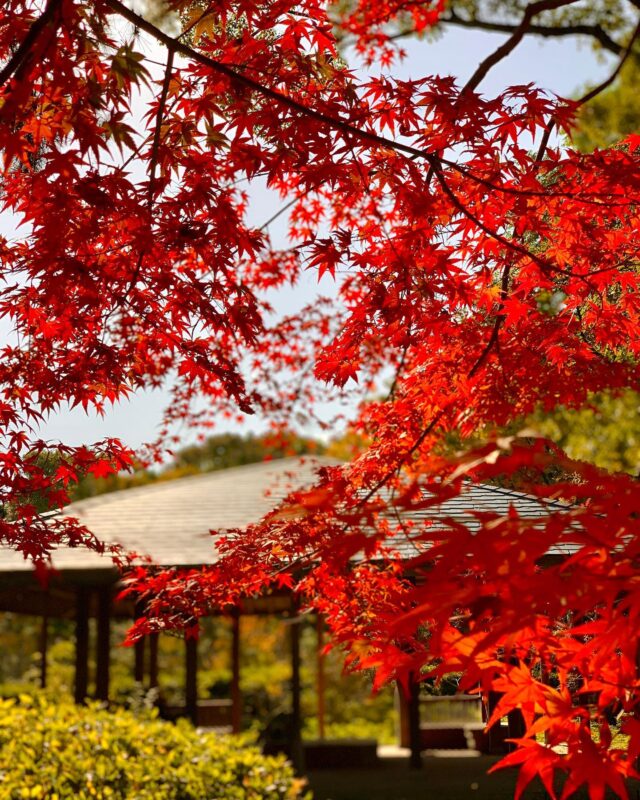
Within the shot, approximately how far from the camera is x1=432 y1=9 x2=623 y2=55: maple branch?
28.4ft

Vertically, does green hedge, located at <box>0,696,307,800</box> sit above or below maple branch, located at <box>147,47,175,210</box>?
below

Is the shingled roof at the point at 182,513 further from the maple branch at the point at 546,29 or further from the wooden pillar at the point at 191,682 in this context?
the maple branch at the point at 546,29

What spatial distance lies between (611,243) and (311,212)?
8.71ft

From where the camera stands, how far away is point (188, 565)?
7.28 m

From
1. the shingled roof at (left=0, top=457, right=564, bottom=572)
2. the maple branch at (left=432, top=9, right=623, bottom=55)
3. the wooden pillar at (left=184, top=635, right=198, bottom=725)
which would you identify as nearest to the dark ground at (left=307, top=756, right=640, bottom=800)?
the wooden pillar at (left=184, top=635, right=198, bottom=725)

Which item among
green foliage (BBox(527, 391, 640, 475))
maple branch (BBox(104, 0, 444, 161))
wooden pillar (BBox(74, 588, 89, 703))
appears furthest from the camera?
green foliage (BBox(527, 391, 640, 475))

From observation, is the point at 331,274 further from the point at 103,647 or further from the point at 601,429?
the point at 601,429

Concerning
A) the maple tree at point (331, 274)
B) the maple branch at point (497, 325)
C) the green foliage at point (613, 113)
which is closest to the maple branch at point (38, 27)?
the maple tree at point (331, 274)

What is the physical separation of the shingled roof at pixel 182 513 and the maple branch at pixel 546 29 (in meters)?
5.26

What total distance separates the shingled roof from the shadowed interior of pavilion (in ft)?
0.04

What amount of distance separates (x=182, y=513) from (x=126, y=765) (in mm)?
4214

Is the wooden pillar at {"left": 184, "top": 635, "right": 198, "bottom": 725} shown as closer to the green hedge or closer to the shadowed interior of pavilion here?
the shadowed interior of pavilion

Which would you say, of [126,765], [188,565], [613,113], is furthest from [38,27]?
[613,113]

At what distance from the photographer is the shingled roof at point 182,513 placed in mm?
7965
